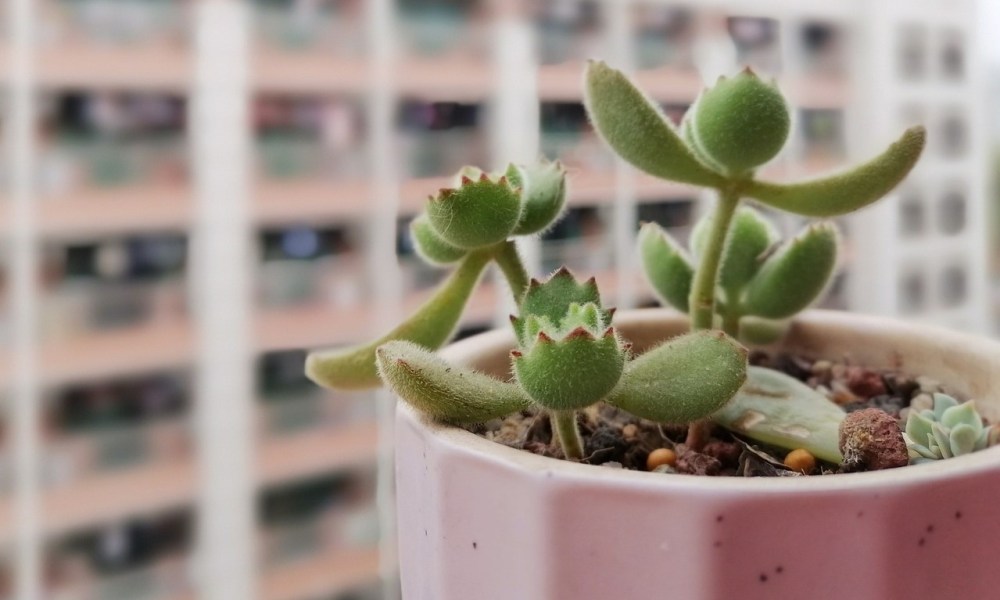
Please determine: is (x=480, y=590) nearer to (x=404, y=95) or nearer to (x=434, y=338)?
(x=434, y=338)

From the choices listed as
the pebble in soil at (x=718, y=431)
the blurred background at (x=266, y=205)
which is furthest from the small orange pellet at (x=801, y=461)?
the blurred background at (x=266, y=205)

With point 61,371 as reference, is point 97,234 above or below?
above

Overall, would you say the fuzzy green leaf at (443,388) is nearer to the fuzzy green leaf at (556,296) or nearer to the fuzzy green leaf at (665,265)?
the fuzzy green leaf at (556,296)

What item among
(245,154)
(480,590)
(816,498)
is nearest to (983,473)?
(816,498)

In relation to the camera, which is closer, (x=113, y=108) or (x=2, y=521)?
(x=2, y=521)

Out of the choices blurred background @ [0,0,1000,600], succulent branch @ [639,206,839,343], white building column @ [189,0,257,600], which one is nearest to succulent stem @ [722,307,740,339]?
succulent branch @ [639,206,839,343]

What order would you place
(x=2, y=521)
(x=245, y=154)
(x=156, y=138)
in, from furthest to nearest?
(x=156, y=138)
(x=245, y=154)
(x=2, y=521)
